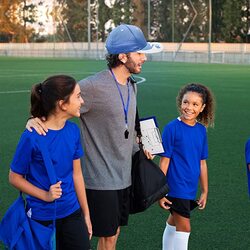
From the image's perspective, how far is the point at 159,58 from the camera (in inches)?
1737

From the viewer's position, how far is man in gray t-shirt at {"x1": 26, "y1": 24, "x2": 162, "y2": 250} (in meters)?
3.43

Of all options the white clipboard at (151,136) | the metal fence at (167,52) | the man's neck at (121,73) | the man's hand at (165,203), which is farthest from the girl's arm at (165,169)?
the metal fence at (167,52)

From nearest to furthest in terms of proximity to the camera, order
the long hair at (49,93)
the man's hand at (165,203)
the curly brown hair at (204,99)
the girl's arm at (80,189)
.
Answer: the long hair at (49,93) < the girl's arm at (80,189) < the man's hand at (165,203) < the curly brown hair at (204,99)

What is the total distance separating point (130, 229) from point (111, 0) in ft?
177

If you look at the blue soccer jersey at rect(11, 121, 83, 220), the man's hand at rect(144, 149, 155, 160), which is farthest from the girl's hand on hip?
the man's hand at rect(144, 149, 155, 160)

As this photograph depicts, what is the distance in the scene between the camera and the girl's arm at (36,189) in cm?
289

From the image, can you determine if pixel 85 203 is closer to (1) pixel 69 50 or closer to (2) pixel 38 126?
(2) pixel 38 126

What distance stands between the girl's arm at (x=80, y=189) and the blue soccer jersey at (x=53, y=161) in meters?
0.06

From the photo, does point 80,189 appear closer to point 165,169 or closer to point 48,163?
point 48,163

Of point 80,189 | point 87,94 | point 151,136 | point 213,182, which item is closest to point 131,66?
point 87,94

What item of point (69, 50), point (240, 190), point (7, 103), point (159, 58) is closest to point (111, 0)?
point (69, 50)

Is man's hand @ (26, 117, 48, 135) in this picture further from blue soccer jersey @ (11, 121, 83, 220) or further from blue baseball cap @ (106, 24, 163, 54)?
blue baseball cap @ (106, 24, 163, 54)

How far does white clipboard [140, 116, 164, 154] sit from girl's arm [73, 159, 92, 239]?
58 cm

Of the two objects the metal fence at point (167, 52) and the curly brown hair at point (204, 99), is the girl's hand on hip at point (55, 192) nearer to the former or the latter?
the curly brown hair at point (204, 99)
